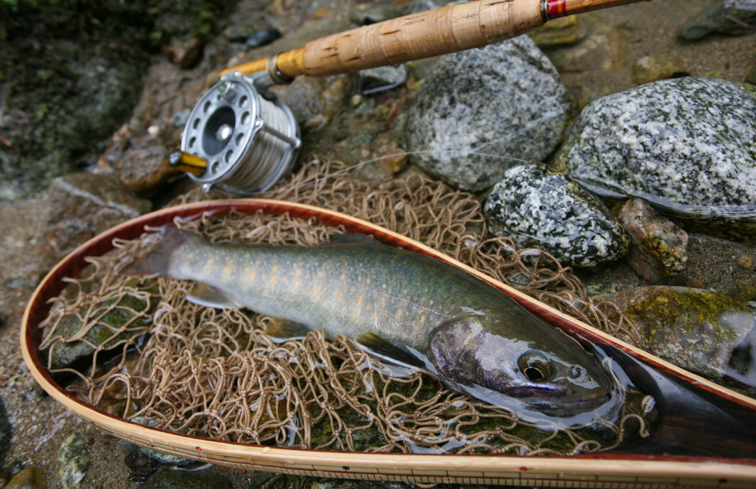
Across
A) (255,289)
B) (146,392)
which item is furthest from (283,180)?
(146,392)

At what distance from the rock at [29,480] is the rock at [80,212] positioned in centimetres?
228

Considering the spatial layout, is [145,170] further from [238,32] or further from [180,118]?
[238,32]

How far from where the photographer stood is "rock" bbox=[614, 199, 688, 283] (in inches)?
99.3

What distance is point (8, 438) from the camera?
2.95 m

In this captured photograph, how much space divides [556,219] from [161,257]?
3106 millimetres

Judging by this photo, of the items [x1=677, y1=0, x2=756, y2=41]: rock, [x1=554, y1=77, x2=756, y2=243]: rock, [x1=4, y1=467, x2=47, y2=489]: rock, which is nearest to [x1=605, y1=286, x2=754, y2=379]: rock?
[x1=554, y1=77, x2=756, y2=243]: rock

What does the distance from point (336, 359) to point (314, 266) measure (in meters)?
0.67

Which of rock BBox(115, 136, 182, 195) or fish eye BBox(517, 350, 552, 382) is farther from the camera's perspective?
rock BBox(115, 136, 182, 195)

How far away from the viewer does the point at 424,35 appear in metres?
2.75

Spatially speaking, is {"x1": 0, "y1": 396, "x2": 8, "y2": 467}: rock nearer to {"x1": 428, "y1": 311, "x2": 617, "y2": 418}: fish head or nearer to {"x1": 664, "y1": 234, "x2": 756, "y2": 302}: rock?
{"x1": 428, "y1": 311, "x2": 617, "y2": 418}: fish head

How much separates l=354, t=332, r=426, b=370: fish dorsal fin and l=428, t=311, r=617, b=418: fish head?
17 cm

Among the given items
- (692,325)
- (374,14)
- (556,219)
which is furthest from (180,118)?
(692,325)

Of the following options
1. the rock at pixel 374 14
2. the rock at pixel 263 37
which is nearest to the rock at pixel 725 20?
the rock at pixel 374 14

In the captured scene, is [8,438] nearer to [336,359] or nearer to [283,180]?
[336,359]
